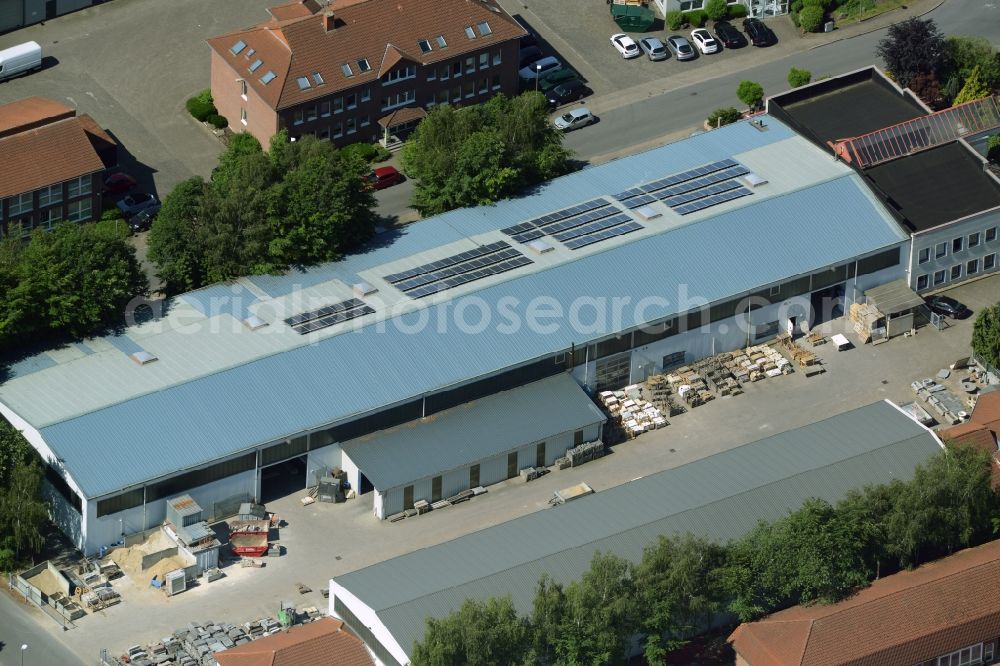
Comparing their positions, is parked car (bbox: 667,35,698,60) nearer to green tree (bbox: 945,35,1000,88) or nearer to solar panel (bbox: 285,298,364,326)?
green tree (bbox: 945,35,1000,88)

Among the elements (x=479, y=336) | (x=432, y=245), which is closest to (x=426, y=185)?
(x=432, y=245)

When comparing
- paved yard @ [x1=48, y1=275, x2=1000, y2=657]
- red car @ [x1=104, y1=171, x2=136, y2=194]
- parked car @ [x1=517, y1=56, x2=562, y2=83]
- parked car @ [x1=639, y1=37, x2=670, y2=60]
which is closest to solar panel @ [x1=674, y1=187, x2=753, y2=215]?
paved yard @ [x1=48, y1=275, x2=1000, y2=657]

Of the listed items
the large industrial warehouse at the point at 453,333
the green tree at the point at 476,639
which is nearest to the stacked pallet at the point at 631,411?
the large industrial warehouse at the point at 453,333

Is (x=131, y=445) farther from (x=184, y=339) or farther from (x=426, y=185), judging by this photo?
(x=426, y=185)

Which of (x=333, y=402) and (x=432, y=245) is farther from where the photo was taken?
(x=432, y=245)

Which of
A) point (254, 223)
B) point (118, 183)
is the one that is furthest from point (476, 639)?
point (118, 183)

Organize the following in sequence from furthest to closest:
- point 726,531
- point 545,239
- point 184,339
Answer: point 545,239 < point 184,339 < point 726,531
